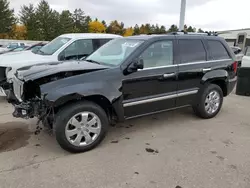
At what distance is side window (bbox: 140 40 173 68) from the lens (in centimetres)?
411

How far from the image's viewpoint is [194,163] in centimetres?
330

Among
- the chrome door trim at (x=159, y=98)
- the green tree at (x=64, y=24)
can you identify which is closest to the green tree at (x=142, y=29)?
the green tree at (x=64, y=24)

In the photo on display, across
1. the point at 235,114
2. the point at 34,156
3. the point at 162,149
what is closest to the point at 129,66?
the point at 162,149

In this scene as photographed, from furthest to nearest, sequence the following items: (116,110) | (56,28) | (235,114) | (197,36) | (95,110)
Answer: (56,28) → (235,114) → (197,36) → (116,110) → (95,110)

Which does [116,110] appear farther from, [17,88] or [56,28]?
[56,28]

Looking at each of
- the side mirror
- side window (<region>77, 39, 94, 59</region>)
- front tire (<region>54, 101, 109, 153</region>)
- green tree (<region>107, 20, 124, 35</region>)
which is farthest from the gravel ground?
green tree (<region>107, 20, 124, 35</region>)

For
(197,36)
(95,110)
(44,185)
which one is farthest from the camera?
(197,36)

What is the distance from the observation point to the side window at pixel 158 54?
4.11m

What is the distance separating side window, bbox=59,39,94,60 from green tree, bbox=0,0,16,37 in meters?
45.0

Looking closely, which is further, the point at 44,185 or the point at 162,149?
the point at 162,149

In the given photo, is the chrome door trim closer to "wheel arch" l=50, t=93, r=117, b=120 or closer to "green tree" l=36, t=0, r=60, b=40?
"wheel arch" l=50, t=93, r=117, b=120

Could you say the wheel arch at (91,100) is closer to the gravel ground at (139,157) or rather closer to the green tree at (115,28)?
the gravel ground at (139,157)

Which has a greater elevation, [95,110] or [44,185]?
[95,110]

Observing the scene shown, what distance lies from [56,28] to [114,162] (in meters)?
53.5
